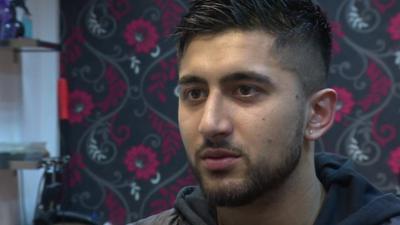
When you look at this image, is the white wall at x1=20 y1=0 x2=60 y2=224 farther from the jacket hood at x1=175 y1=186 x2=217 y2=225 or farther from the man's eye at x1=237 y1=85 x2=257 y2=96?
the man's eye at x1=237 y1=85 x2=257 y2=96

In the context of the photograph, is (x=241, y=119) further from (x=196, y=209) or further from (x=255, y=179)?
(x=196, y=209)

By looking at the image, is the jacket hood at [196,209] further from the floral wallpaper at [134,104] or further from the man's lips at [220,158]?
the floral wallpaper at [134,104]

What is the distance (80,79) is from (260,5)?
1.34 m

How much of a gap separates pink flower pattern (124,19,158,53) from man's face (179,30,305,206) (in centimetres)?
114

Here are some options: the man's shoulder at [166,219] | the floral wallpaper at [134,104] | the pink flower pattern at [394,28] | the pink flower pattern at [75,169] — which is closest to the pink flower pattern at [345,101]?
the floral wallpaper at [134,104]

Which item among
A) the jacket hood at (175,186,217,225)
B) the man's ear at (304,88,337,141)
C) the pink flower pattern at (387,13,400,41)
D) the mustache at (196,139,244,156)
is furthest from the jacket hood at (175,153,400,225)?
the pink flower pattern at (387,13,400,41)

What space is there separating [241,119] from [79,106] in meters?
1.38

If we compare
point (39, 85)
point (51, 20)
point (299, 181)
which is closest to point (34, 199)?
point (39, 85)

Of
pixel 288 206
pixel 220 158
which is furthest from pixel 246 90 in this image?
pixel 288 206

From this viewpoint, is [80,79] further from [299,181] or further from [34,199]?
[299,181]

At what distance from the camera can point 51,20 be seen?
2.13m

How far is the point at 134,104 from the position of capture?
6.83 ft

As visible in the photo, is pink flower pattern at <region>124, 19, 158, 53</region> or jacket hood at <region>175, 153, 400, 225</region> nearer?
jacket hood at <region>175, 153, 400, 225</region>

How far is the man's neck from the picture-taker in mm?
990
